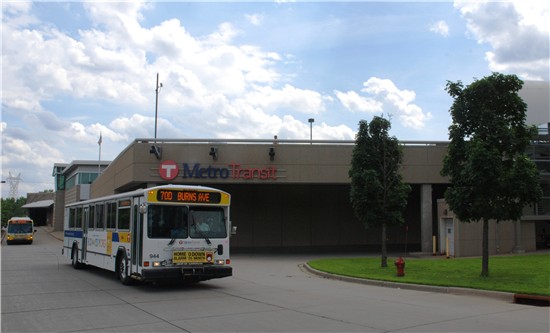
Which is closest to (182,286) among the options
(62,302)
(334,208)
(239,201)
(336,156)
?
(62,302)

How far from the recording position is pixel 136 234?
14.0m

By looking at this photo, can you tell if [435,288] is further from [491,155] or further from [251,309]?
[251,309]

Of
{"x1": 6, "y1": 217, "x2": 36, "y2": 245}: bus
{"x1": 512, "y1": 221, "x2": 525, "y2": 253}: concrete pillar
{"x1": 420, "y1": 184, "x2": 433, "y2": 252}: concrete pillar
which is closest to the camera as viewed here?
{"x1": 512, "y1": 221, "x2": 525, "y2": 253}: concrete pillar

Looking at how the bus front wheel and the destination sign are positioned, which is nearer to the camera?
the destination sign

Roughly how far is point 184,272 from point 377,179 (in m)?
9.96

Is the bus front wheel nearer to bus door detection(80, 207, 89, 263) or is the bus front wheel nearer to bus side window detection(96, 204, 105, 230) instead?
bus side window detection(96, 204, 105, 230)

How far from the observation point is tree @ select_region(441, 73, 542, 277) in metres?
15.2

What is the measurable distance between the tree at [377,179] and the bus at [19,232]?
36.5 m

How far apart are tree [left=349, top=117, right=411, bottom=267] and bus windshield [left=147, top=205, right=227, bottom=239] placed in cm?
786

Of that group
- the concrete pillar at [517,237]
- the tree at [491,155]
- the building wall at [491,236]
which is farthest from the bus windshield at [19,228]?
the tree at [491,155]

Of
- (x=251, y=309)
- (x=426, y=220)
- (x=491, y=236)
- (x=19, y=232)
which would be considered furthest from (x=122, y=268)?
(x=19, y=232)

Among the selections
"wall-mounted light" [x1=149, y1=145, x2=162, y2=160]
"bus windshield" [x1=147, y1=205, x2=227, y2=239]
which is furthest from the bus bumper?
"wall-mounted light" [x1=149, y1=145, x2=162, y2=160]

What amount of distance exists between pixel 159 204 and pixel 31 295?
4001mm

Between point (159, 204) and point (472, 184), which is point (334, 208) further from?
point (159, 204)
